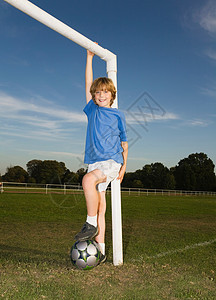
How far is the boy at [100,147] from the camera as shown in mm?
3346

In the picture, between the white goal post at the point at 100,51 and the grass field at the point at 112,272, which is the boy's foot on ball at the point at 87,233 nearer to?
the grass field at the point at 112,272

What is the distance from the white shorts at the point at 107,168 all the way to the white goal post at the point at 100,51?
1.18 feet

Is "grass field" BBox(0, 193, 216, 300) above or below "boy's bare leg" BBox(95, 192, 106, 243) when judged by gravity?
below

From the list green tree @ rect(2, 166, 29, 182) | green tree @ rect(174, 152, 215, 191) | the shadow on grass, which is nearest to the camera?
the shadow on grass

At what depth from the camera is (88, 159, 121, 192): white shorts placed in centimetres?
353

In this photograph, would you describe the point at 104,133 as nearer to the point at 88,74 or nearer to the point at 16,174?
the point at 88,74

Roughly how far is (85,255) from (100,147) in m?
1.27

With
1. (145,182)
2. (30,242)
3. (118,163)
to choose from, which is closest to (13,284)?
(118,163)

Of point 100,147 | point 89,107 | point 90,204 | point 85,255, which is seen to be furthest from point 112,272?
point 89,107

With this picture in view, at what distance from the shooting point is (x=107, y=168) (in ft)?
11.6

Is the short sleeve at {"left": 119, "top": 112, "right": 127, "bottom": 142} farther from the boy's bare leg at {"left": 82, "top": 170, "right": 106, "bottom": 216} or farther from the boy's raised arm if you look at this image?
the boy's bare leg at {"left": 82, "top": 170, "right": 106, "bottom": 216}

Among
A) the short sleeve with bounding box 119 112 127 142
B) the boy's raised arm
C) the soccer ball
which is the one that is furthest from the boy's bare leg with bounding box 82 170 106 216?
the boy's raised arm

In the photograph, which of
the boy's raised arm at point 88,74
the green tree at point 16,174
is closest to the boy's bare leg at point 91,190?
the boy's raised arm at point 88,74

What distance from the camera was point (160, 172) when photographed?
2825 inches
